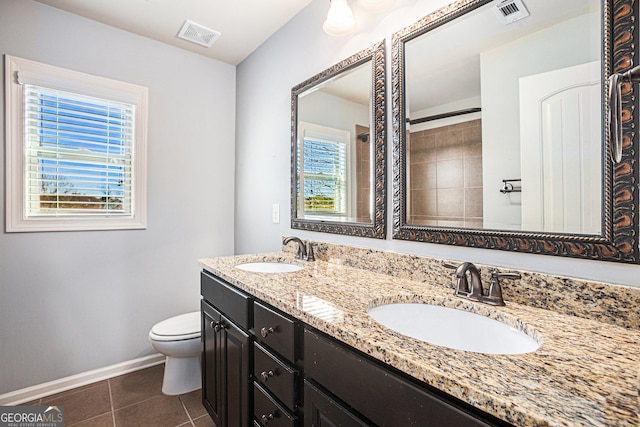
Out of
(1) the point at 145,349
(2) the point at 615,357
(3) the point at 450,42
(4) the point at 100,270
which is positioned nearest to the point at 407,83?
(3) the point at 450,42

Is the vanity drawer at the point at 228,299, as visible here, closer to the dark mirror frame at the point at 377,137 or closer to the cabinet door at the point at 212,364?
the cabinet door at the point at 212,364

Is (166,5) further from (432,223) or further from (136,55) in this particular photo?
(432,223)

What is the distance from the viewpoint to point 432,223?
4.05 ft

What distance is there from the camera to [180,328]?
1.97m

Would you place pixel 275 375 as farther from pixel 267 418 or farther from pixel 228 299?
pixel 228 299

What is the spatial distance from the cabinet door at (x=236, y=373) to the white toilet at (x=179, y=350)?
0.63 metres

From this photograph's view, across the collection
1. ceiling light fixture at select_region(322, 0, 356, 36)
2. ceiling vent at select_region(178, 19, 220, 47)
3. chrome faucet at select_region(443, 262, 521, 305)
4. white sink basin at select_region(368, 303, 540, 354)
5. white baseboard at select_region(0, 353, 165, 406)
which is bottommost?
white baseboard at select_region(0, 353, 165, 406)

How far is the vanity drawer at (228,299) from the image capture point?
1211 millimetres

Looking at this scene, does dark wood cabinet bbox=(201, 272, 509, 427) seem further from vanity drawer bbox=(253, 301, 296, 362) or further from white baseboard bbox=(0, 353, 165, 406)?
white baseboard bbox=(0, 353, 165, 406)

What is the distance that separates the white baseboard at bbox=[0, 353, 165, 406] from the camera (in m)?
1.85

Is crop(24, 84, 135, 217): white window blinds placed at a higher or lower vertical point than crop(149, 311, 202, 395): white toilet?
higher

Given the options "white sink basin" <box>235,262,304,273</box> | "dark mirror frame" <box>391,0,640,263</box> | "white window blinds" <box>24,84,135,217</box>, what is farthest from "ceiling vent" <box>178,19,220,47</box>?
"dark mirror frame" <box>391,0,640,263</box>

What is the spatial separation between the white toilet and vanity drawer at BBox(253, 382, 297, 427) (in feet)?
2.98

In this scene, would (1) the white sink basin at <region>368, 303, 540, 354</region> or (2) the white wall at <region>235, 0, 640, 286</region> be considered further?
(2) the white wall at <region>235, 0, 640, 286</region>
